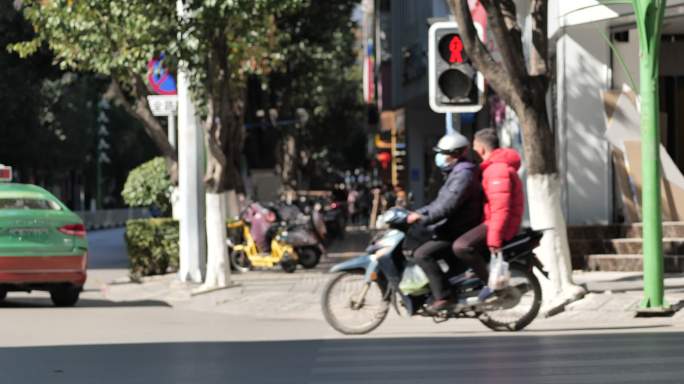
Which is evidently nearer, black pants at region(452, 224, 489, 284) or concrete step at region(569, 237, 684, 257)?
black pants at region(452, 224, 489, 284)

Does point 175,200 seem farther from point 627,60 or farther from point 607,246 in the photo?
point 607,246

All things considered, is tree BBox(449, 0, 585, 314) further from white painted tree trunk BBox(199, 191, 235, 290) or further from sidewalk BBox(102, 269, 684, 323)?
white painted tree trunk BBox(199, 191, 235, 290)

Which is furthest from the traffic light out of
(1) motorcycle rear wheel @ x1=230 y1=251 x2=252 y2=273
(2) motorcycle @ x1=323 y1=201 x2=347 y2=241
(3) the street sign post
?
(2) motorcycle @ x1=323 y1=201 x2=347 y2=241

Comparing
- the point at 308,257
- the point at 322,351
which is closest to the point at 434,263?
the point at 322,351

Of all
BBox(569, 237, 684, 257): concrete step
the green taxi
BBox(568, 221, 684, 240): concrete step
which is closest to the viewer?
the green taxi

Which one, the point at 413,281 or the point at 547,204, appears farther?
the point at 547,204

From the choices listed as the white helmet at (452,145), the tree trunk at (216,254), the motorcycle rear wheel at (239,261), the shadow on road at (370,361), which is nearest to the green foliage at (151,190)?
the motorcycle rear wheel at (239,261)

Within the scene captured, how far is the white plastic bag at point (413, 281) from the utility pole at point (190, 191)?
938cm

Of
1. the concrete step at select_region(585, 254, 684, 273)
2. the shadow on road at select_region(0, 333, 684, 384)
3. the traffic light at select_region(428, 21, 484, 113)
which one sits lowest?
the concrete step at select_region(585, 254, 684, 273)

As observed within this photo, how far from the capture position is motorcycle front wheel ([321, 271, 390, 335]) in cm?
1461

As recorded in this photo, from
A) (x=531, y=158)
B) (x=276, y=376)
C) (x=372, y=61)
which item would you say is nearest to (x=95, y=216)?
(x=372, y=61)

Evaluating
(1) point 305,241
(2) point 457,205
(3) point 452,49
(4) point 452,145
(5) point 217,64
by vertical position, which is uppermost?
(5) point 217,64

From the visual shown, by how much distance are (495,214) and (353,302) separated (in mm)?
1540

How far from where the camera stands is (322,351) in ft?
42.3
